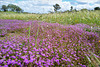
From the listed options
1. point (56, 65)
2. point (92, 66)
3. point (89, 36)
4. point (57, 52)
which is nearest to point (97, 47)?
point (89, 36)

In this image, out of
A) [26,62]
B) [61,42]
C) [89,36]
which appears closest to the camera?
[26,62]

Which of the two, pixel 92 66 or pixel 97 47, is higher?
pixel 97 47

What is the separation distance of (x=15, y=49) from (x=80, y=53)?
205cm

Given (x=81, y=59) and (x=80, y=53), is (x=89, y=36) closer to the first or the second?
(x=80, y=53)

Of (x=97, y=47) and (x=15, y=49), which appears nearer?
(x=15, y=49)

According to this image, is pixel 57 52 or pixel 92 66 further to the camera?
pixel 57 52

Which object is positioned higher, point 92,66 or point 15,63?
point 15,63

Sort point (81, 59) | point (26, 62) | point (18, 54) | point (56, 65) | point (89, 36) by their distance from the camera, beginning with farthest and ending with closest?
point (89, 36)
point (81, 59)
point (56, 65)
point (18, 54)
point (26, 62)

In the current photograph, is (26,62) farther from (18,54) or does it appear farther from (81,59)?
(81,59)

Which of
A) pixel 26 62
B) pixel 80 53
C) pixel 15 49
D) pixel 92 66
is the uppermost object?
pixel 15 49

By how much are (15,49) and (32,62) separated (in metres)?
0.62

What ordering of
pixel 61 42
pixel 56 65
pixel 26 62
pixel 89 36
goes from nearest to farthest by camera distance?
pixel 26 62, pixel 56 65, pixel 61 42, pixel 89 36

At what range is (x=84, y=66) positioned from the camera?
2.39 metres

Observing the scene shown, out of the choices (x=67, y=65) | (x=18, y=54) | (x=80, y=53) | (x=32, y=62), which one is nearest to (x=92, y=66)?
(x=80, y=53)
